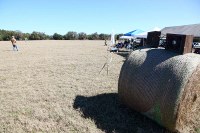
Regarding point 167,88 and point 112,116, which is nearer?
point 167,88

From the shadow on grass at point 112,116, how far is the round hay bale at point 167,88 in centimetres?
27

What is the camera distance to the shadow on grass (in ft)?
18.1

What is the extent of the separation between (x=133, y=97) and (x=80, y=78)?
198 inches

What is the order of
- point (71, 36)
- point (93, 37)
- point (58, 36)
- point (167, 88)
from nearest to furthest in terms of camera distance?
1. point (167, 88)
2. point (58, 36)
3. point (71, 36)
4. point (93, 37)

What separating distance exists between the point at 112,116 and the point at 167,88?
1.82 m

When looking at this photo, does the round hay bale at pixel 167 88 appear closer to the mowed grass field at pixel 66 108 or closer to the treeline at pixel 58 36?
the mowed grass field at pixel 66 108

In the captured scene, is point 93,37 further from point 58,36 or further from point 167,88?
point 167,88

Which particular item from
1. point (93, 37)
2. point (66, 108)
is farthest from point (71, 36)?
point (66, 108)

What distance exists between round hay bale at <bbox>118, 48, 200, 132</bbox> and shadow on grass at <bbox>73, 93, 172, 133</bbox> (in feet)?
0.89

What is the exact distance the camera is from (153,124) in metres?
5.74

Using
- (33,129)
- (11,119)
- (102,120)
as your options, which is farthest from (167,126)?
(11,119)

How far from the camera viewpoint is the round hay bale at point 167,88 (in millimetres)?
4820

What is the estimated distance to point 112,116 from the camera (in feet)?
20.4

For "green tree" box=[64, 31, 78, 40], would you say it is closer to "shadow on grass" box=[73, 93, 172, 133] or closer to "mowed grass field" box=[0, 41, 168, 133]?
"mowed grass field" box=[0, 41, 168, 133]
